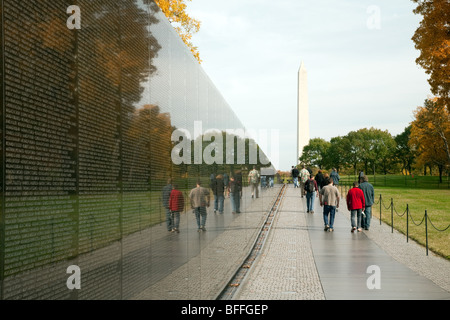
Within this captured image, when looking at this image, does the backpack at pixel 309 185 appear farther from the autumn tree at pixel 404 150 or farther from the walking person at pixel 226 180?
the autumn tree at pixel 404 150

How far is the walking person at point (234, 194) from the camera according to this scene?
1131 cm

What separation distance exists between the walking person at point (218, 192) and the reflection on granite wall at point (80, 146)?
3.60 metres

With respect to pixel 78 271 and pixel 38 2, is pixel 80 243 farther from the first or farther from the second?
pixel 38 2

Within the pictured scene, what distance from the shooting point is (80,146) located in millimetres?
3184

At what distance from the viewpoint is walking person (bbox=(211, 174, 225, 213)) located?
8.86 metres

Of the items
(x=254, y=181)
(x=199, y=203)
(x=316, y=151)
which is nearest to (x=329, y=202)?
(x=254, y=181)

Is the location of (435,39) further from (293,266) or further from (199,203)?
(199,203)

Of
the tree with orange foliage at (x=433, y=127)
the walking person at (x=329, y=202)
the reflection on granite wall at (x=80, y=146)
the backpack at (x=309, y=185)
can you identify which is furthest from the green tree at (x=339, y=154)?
the reflection on granite wall at (x=80, y=146)

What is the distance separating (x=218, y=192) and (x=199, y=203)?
207 cm

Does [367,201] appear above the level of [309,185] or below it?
below

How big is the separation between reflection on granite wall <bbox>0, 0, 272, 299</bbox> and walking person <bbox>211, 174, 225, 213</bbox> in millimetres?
3600

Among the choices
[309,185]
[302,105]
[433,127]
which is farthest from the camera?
[302,105]

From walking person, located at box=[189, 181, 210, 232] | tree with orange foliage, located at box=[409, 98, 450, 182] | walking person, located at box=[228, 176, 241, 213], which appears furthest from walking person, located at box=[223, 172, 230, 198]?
tree with orange foliage, located at box=[409, 98, 450, 182]
